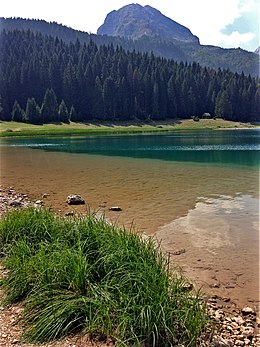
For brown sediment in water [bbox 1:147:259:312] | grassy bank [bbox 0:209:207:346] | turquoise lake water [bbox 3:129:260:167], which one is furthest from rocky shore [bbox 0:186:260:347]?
turquoise lake water [bbox 3:129:260:167]

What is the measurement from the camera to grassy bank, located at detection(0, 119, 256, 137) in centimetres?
10362

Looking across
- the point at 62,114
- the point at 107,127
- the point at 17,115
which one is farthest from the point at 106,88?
the point at 17,115

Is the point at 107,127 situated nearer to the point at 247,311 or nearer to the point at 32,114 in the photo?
the point at 32,114

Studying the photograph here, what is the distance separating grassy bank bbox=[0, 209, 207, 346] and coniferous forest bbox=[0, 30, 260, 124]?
120140mm

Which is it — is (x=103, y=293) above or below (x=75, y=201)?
above

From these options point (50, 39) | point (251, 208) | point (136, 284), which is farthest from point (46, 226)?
point (50, 39)

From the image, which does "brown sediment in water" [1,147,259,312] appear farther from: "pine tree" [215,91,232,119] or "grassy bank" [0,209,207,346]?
"pine tree" [215,91,232,119]

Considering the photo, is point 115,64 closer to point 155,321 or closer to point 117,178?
point 117,178

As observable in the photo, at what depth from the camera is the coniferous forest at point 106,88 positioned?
136750 mm

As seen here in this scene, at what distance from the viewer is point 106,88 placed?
143875mm

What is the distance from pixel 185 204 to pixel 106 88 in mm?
131777

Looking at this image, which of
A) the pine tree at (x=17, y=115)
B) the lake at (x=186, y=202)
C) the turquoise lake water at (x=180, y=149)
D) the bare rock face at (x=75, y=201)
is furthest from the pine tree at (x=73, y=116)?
the bare rock face at (x=75, y=201)

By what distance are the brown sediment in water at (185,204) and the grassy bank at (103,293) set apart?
8.83 ft

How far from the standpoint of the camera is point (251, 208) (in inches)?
628
